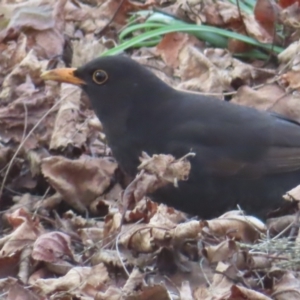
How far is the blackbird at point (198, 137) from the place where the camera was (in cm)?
488

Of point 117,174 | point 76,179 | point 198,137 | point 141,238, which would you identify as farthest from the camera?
point 117,174

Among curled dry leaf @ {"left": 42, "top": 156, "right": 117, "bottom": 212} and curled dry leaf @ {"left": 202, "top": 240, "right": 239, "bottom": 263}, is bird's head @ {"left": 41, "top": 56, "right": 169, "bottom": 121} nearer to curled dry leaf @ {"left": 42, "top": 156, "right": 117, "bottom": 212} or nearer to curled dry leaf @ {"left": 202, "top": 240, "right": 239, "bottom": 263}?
curled dry leaf @ {"left": 42, "top": 156, "right": 117, "bottom": 212}

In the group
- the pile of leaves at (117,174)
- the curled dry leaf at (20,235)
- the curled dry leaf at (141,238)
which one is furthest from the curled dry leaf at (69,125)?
the curled dry leaf at (141,238)

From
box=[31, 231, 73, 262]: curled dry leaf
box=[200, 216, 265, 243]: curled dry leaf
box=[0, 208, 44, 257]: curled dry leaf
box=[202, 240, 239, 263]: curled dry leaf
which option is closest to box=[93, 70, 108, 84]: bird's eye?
box=[0, 208, 44, 257]: curled dry leaf

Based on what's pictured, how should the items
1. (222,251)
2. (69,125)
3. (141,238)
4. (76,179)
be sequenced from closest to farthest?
(222,251)
(141,238)
(76,179)
(69,125)

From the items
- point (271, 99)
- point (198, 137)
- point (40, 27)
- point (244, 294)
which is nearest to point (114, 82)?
Result: point (198, 137)

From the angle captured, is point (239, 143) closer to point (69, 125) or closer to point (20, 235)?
point (69, 125)

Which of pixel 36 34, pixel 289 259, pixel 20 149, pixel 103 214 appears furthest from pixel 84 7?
pixel 289 259

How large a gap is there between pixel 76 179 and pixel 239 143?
3.25ft

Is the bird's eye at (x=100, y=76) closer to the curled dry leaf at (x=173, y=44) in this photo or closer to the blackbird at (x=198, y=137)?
the blackbird at (x=198, y=137)

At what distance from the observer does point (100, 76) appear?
5.16 m

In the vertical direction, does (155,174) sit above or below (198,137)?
above

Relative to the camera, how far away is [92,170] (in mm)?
5324

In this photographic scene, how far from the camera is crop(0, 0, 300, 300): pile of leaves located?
12.6ft
